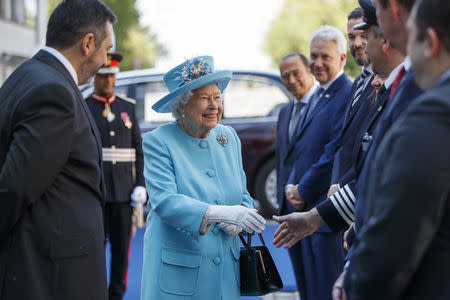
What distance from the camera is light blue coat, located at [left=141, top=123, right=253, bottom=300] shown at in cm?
288

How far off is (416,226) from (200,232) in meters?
1.55

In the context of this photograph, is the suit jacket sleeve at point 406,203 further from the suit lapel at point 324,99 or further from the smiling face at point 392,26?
the suit lapel at point 324,99

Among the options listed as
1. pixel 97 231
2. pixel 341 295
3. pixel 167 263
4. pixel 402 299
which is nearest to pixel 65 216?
pixel 97 231

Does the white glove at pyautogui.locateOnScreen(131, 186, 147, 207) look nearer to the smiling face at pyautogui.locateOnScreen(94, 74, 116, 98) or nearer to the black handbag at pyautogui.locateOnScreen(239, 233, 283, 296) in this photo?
the smiling face at pyautogui.locateOnScreen(94, 74, 116, 98)

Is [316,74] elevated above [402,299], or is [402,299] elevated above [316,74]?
[316,74]

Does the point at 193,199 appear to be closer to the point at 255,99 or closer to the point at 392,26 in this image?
the point at 392,26

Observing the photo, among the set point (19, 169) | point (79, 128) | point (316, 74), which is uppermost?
point (316, 74)

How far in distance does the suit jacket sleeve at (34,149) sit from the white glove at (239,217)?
77 centimetres

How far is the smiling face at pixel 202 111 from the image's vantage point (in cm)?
311

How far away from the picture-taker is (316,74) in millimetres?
4578

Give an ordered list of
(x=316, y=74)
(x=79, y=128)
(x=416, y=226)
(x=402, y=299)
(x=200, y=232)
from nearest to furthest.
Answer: (x=416, y=226), (x=402, y=299), (x=79, y=128), (x=200, y=232), (x=316, y=74)

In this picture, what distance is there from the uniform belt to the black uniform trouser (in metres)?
0.41

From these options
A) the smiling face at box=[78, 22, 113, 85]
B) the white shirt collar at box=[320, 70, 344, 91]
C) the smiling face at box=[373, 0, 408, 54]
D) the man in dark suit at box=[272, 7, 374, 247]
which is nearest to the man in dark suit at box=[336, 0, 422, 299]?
the smiling face at box=[373, 0, 408, 54]

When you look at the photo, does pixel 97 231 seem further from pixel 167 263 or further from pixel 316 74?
pixel 316 74
